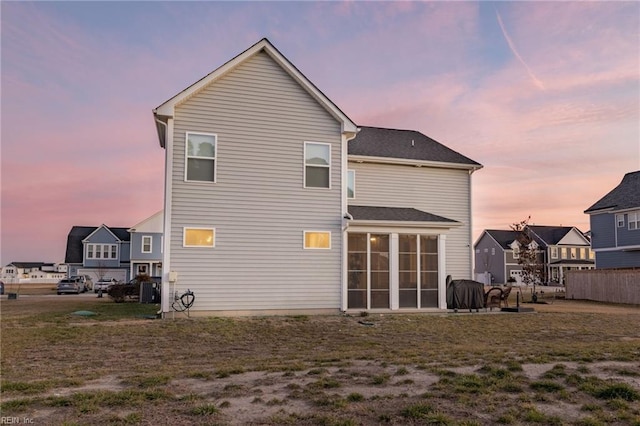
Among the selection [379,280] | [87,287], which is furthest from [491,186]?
[87,287]

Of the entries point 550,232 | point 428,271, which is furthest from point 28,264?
point 428,271

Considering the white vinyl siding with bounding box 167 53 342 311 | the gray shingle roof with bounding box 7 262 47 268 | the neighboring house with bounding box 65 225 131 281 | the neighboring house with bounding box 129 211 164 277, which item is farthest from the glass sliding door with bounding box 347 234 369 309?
the gray shingle roof with bounding box 7 262 47 268

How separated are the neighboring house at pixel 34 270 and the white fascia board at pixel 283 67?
7932cm

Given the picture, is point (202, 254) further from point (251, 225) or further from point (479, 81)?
point (479, 81)

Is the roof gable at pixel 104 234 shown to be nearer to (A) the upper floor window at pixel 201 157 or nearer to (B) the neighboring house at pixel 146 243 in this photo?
(B) the neighboring house at pixel 146 243

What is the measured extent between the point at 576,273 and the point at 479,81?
16450 mm

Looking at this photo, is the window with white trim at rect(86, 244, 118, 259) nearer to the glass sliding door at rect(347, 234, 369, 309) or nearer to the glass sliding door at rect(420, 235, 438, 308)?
the glass sliding door at rect(347, 234, 369, 309)

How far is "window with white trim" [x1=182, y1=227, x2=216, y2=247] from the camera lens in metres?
14.9

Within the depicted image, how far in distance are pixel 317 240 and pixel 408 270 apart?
3.50m

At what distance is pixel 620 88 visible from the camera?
1944 centimetres

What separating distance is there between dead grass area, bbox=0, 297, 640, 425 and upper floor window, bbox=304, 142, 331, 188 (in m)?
5.67

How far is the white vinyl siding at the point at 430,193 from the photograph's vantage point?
1925 centimetres

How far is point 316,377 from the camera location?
673 centimetres

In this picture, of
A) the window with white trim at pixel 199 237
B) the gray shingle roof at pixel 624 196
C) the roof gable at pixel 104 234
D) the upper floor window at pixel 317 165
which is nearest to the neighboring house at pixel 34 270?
the roof gable at pixel 104 234
